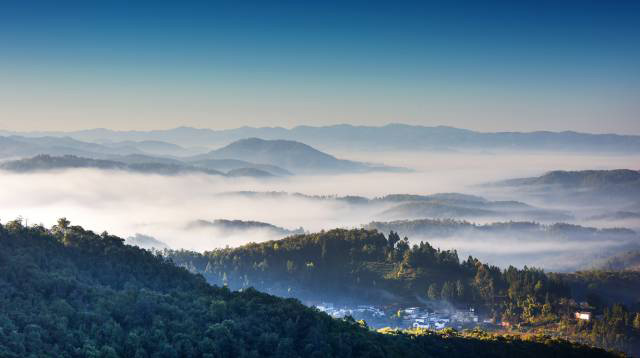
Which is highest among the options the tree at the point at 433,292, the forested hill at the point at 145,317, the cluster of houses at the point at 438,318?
the forested hill at the point at 145,317

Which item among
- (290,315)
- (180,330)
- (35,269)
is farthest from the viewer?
(290,315)

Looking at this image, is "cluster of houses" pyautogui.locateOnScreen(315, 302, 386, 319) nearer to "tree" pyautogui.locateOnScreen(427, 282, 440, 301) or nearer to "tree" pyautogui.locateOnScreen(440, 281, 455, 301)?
"tree" pyautogui.locateOnScreen(427, 282, 440, 301)

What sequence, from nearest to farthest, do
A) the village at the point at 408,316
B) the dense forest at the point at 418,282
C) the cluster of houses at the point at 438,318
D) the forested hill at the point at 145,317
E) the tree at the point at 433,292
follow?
the forested hill at the point at 145,317 → the cluster of houses at the point at 438,318 → the village at the point at 408,316 → the dense forest at the point at 418,282 → the tree at the point at 433,292

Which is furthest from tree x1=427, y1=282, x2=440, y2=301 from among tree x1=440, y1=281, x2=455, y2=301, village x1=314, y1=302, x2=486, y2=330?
village x1=314, y1=302, x2=486, y2=330

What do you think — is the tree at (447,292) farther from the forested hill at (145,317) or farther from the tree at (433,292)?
the forested hill at (145,317)

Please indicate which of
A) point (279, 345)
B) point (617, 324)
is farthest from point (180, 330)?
point (617, 324)

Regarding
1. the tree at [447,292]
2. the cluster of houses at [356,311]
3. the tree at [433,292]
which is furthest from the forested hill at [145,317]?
the tree at [433,292]

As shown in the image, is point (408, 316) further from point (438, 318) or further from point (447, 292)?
point (447, 292)

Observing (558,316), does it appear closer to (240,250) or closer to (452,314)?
(452,314)
